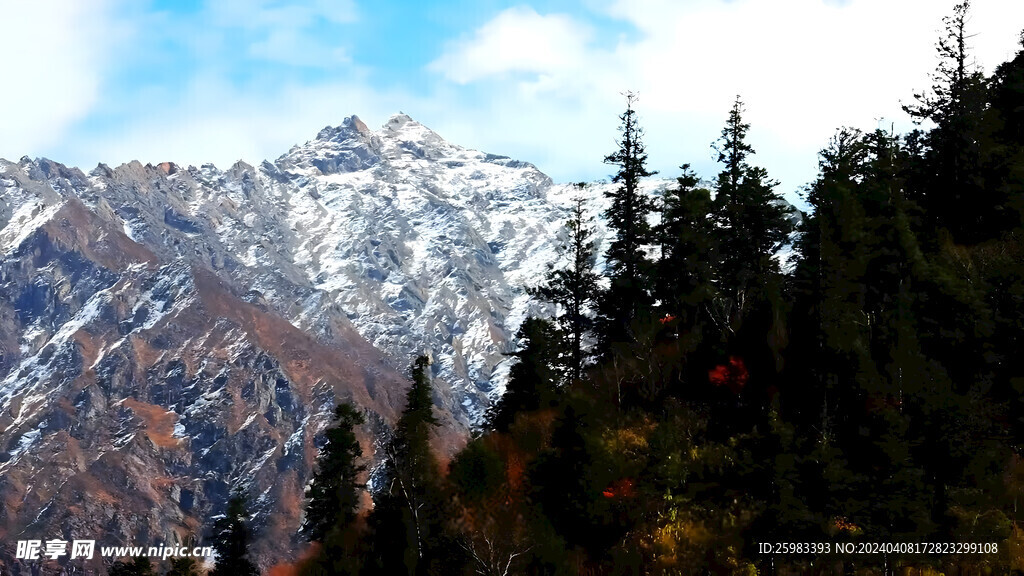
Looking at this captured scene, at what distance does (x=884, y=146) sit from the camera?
51812 millimetres

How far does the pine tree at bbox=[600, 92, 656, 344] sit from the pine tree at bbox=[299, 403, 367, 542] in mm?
19782

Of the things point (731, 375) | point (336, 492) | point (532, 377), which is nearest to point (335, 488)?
point (336, 492)

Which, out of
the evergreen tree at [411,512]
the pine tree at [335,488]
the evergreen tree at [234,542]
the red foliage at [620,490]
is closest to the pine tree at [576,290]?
the evergreen tree at [411,512]

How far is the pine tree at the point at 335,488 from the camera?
204ft

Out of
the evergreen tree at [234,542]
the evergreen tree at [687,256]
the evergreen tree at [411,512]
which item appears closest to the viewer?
the evergreen tree at [411,512]

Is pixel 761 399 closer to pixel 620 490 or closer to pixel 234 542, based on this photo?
pixel 620 490

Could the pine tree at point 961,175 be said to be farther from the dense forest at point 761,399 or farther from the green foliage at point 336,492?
the green foliage at point 336,492

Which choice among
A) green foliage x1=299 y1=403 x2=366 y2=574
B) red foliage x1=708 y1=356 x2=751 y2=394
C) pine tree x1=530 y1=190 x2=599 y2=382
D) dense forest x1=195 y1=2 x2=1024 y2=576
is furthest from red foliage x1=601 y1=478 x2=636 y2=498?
green foliage x1=299 y1=403 x2=366 y2=574

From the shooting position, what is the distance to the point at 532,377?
56.4 meters

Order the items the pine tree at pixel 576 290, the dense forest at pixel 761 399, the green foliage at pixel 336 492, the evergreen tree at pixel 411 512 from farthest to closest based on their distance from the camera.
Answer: the green foliage at pixel 336 492 < the pine tree at pixel 576 290 < the evergreen tree at pixel 411 512 < the dense forest at pixel 761 399

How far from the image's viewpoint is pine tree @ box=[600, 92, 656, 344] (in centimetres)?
5662

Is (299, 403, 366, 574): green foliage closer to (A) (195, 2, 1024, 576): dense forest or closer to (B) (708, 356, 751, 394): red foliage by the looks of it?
(A) (195, 2, 1024, 576): dense forest

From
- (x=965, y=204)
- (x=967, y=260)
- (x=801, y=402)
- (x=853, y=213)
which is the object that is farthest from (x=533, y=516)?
(x=965, y=204)

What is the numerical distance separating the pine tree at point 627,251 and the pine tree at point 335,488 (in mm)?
19782
